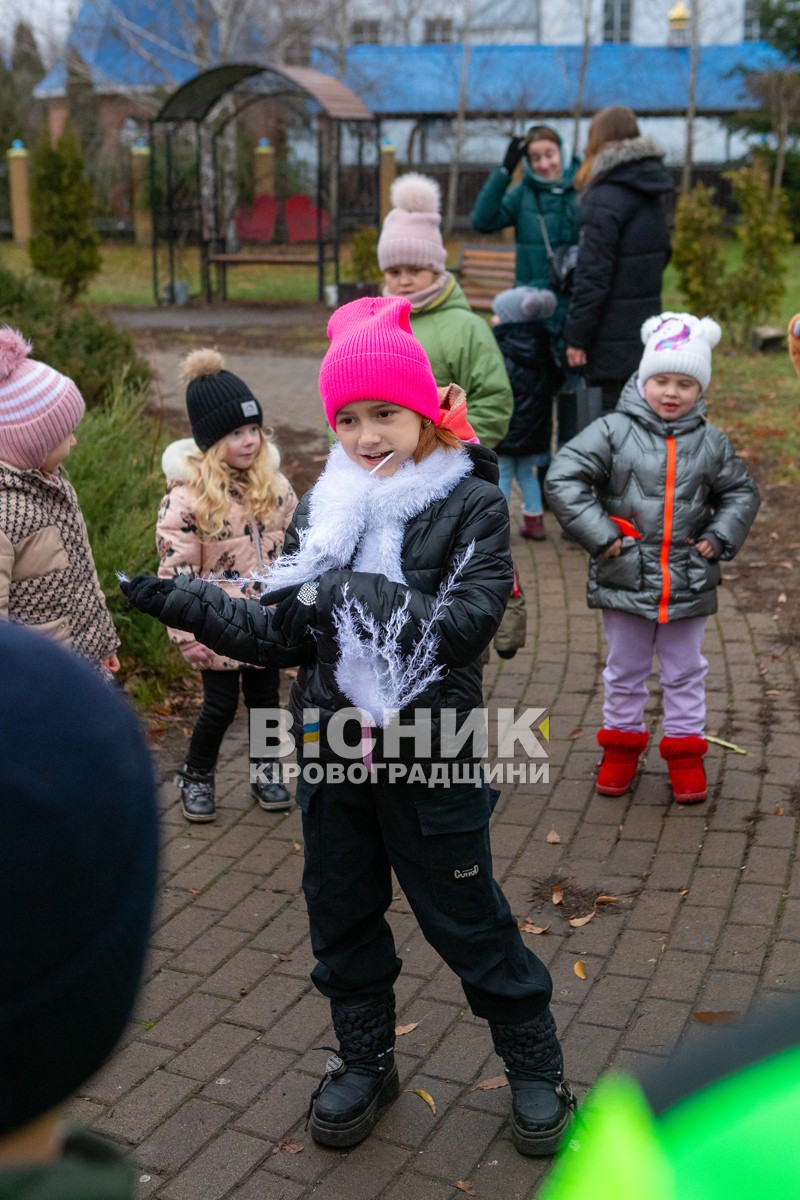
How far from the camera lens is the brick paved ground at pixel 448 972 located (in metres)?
3.24

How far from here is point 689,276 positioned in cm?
1522

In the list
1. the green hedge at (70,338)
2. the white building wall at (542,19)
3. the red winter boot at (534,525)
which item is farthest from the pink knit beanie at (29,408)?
the white building wall at (542,19)

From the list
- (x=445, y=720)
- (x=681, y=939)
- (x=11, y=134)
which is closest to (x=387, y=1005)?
(x=445, y=720)

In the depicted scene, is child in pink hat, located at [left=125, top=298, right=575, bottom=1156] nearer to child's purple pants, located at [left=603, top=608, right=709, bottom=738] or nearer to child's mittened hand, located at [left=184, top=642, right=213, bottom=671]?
child's mittened hand, located at [left=184, top=642, right=213, bottom=671]

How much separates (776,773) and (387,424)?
270 centimetres

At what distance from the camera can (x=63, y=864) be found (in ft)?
3.67

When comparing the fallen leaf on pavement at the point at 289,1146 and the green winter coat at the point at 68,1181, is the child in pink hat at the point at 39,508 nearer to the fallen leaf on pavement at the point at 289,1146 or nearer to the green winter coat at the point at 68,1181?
the fallen leaf on pavement at the point at 289,1146

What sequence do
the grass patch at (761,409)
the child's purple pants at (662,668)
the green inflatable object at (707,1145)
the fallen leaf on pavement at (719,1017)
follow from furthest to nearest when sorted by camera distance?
the grass patch at (761,409) → the child's purple pants at (662,668) → the fallen leaf on pavement at (719,1017) → the green inflatable object at (707,1145)

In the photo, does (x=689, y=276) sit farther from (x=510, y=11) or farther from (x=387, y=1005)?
(x=510, y=11)

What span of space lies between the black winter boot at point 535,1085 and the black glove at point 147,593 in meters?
1.24

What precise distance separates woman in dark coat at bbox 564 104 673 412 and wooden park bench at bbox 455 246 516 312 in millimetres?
6672

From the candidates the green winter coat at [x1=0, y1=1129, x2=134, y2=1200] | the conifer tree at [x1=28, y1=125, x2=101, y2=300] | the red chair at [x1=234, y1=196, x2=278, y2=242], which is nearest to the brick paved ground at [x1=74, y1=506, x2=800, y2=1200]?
the green winter coat at [x1=0, y1=1129, x2=134, y2=1200]

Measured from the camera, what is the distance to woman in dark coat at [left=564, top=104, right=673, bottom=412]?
7.26m

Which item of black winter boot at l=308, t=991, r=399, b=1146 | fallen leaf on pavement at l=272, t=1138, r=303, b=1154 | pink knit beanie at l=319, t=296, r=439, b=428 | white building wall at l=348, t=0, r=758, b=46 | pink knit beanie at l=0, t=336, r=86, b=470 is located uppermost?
white building wall at l=348, t=0, r=758, b=46
